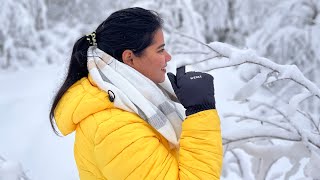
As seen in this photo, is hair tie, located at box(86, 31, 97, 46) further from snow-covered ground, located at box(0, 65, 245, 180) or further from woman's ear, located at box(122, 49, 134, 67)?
snow-covered ground, located at box(0, 65, 245, 180)

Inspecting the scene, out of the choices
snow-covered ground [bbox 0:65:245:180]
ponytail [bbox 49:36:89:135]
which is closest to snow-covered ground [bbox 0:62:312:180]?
snow-covered ground [bbox 0:65:245:180]

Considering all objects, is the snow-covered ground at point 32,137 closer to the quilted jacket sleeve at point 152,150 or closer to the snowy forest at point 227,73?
the snowy forest at point 227,73

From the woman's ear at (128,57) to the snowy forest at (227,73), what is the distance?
0.30 m

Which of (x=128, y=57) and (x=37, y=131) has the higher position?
(x=128, y=57)

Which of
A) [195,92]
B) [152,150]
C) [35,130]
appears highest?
[195,92]

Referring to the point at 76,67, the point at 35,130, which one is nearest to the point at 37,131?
the point at 35,130

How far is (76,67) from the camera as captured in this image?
155 cm

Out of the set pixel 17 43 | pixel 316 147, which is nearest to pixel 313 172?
pixel 316 147

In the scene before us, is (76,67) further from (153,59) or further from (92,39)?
(153,59)

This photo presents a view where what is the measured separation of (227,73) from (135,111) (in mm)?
6466

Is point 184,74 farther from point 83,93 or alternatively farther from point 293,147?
point 293,147

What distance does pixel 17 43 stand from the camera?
11.0m

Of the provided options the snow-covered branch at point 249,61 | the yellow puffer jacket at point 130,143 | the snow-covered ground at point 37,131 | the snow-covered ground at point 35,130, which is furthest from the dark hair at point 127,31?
the snow-covered ground at point 35,130

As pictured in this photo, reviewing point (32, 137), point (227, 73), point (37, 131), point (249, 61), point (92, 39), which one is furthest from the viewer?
→ point (227, 73)
